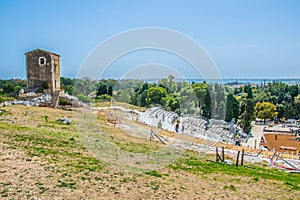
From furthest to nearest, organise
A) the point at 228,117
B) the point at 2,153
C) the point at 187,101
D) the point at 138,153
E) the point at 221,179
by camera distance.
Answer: the point at 228,117, the point at 187,101, the point at 138,153, the point at 221,179, the point at 2,153

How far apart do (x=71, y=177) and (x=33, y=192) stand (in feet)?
4.87

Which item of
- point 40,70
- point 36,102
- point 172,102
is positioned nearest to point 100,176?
point 172,102

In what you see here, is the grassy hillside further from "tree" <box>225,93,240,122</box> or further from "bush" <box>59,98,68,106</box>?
"tree" <box>225,93,240,122</box>

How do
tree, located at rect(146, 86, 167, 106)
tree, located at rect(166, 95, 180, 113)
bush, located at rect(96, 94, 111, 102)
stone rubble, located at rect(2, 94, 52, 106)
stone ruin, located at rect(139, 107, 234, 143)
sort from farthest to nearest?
bush, located at rect(96, 94, 111, 102)
stone rubble, located at rect(2, 94, 52, 106)
stone ruin, located at rect(139, 107, 234, 143)
tree, located at rect(146, 86, 167, 106)
tree, located at rect(166, 95, 180, 113)

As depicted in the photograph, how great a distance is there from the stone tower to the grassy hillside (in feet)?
55.6

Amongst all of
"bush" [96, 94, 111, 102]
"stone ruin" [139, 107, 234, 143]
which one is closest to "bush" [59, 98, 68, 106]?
"bush" [96, 94, 111, 102]

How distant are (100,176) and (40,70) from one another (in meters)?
24.4

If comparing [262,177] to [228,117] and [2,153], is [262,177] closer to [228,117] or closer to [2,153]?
[2,153]

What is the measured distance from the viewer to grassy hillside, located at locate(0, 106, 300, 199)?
7.55 meters

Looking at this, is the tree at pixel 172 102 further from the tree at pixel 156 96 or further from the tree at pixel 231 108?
the tree at pixel 231 108

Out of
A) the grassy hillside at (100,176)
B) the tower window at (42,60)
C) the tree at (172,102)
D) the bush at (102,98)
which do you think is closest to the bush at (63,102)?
the bush at (102,98)

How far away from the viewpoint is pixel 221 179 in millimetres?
10555

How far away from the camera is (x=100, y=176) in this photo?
350 inches

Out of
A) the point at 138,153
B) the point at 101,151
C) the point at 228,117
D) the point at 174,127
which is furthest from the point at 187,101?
the point at 228,117
